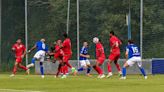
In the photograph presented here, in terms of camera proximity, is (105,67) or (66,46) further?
(105,67)

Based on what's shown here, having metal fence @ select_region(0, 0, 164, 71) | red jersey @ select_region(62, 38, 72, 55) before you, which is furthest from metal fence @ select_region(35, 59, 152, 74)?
red jersey @ select_region(62, 38, 72, 55)

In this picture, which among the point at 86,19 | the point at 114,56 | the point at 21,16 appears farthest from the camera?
the point at 21,16

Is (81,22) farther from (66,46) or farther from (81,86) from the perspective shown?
(81,86)

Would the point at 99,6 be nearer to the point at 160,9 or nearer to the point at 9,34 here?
the point at 160,9

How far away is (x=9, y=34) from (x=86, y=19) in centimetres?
690

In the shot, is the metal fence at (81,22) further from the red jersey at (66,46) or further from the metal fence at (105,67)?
the red jersey at (66,46)

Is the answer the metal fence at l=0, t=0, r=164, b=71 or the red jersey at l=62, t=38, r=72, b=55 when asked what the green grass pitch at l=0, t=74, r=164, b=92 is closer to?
the red jersey at l=62, t=38, r=72, b=55

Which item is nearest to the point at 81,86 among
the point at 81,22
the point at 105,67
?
the point at 105,67

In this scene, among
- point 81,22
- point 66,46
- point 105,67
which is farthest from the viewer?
point 81,22

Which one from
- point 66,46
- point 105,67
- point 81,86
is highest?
point 66,46

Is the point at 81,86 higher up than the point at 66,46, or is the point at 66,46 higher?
the point at 66,46

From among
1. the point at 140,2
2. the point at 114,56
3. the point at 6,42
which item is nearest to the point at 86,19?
the point at 140,2

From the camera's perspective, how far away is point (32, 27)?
43.8 metres

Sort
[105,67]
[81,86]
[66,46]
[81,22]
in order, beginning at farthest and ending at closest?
[81,22] < [105,67] < [66,46] < [81,86]
